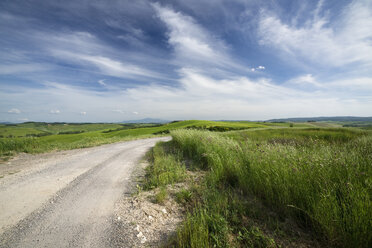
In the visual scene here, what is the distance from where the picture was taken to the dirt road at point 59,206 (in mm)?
3107

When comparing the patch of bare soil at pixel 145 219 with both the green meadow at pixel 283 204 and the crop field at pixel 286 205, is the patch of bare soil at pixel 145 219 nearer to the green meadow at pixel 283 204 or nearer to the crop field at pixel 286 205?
the green meadow at pixel 283 204

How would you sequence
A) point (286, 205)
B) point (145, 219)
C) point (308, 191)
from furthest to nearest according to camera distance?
point (145, 219), point (286, 205), point (308, 191)

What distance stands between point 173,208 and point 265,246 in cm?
239


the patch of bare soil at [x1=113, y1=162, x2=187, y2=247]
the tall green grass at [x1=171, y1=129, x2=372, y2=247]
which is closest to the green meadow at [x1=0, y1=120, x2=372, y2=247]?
the tall green grass at [x1=171, y1=129, x2=372, y2=247]

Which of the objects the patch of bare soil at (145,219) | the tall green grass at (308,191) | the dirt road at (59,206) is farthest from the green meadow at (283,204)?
the dirt road at (59,206)

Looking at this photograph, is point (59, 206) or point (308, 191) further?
point (59, 206)

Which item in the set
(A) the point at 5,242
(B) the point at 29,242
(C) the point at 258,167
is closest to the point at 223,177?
(C) the point at 258,167

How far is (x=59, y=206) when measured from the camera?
167 inches

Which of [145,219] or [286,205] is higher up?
[286,205]

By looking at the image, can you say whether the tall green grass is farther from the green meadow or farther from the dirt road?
the dirt road

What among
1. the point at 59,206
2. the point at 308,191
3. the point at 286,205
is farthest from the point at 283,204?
the point at 59,206

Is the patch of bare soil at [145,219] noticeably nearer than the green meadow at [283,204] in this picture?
No

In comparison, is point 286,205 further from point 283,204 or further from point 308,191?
point 308,191

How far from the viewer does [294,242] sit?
2.72 m
